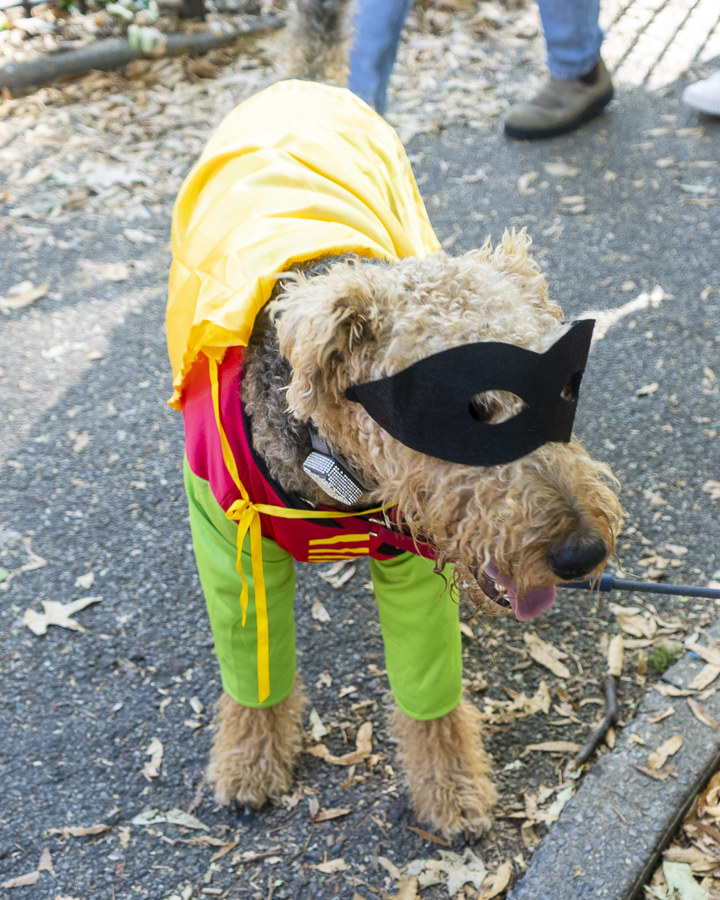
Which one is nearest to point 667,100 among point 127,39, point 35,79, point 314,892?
point 127,39

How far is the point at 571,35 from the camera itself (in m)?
5.62

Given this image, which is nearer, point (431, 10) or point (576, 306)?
point (576, 306)

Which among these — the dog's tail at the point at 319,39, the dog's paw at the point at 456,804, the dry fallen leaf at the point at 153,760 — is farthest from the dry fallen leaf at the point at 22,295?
the dog's paw at the point at 456,804

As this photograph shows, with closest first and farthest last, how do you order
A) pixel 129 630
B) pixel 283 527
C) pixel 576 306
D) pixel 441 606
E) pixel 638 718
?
pixel 283 527
pixel 441 606
pixel 638 718
pixel 129 630
pixel 576 306

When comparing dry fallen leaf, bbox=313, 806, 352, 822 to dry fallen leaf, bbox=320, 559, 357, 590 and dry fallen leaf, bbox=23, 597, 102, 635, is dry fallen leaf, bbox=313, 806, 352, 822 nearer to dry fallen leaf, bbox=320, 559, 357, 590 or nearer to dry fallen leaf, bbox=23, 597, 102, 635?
dry fallen leaf, bbox=320, 559, 357, 590

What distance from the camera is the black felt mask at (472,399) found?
69.1 inches

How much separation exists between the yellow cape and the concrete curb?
1.68 m

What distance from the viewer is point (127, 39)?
23.7ft

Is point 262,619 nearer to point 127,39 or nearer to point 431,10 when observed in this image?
point 127,39

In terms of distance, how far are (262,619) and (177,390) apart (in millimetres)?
720

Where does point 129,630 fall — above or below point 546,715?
below

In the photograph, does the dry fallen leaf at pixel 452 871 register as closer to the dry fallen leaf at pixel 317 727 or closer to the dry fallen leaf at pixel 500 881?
the dry fallen leaf at pixel 500 881

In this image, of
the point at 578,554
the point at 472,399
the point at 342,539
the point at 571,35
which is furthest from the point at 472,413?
the point at 571,35

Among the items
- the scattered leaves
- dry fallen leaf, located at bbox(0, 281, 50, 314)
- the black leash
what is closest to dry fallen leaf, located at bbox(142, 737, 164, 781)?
the scattered leaves
